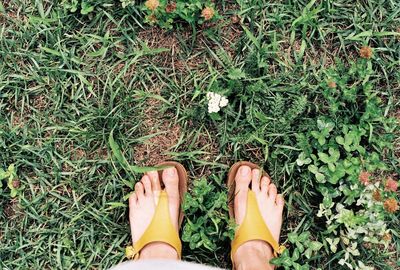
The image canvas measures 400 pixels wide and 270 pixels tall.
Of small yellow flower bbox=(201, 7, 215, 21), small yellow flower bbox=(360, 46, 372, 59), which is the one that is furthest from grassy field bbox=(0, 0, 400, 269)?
small yellow flower bbox=(201, 7, 215, 21)

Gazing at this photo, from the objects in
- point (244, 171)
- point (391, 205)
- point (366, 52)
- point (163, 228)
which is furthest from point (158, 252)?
point (366, 52)

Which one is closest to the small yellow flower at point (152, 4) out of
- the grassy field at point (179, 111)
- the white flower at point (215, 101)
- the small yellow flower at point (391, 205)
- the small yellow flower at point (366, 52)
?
the grassy field at point (179, 111)

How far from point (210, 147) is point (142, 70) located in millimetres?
533

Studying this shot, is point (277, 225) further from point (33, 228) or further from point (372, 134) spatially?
point (33, 228)

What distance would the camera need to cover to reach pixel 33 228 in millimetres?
2832

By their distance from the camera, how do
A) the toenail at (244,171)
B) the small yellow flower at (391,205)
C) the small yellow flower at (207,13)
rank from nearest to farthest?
the small yellow flower at (391,205)
the small yellow flower at (207,13)
the toenail at (244,171)

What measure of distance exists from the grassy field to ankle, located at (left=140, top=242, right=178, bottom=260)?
4.2 inches

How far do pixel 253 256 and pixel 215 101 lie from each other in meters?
0.79

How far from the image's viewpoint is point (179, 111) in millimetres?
2848

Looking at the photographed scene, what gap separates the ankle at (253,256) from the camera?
8.87 feet

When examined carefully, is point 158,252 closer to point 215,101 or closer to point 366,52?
point 215,101

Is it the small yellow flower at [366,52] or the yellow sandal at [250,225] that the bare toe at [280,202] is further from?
the small yellow flower at [366,52]

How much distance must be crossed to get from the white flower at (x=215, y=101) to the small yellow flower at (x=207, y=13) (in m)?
0.37

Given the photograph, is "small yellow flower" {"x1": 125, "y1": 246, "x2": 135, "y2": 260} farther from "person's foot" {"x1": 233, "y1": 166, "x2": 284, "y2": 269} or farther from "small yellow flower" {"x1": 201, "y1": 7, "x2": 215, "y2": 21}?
"small yellow flower" {"x1": 201, "y1": 7, "x2": 215, "y2": 21}
